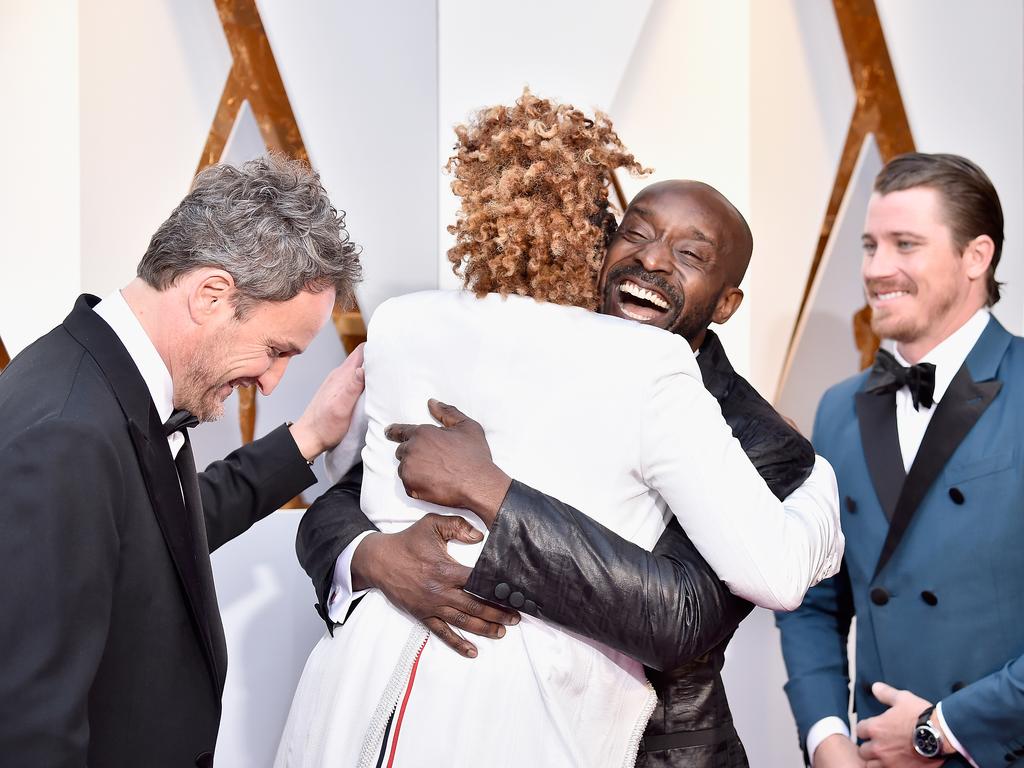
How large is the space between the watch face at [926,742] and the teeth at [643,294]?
108 cm

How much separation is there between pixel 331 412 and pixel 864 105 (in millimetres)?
2142

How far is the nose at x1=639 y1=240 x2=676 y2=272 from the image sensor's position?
74.2 inches

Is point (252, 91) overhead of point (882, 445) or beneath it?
overhead

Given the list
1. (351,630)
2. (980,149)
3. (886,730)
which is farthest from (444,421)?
(980,149)

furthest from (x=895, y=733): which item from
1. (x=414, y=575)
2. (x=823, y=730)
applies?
(x=414, y=575)

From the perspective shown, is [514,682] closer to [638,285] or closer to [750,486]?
[750,486]

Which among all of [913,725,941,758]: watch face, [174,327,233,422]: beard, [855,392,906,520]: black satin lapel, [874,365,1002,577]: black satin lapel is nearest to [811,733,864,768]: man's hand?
[913,725,941,758]: watch face

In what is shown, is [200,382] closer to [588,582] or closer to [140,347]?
[140,347]

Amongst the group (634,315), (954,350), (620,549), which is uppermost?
(634,315)

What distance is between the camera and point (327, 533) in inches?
73.0

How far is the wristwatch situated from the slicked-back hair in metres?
1.06

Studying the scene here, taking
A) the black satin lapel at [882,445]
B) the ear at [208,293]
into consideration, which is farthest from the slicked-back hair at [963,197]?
the ear at [208,293]

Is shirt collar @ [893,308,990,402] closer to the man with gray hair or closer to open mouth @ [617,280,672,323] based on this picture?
open mouth @ [617,280,672,323]

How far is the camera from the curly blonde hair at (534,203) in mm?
1617
